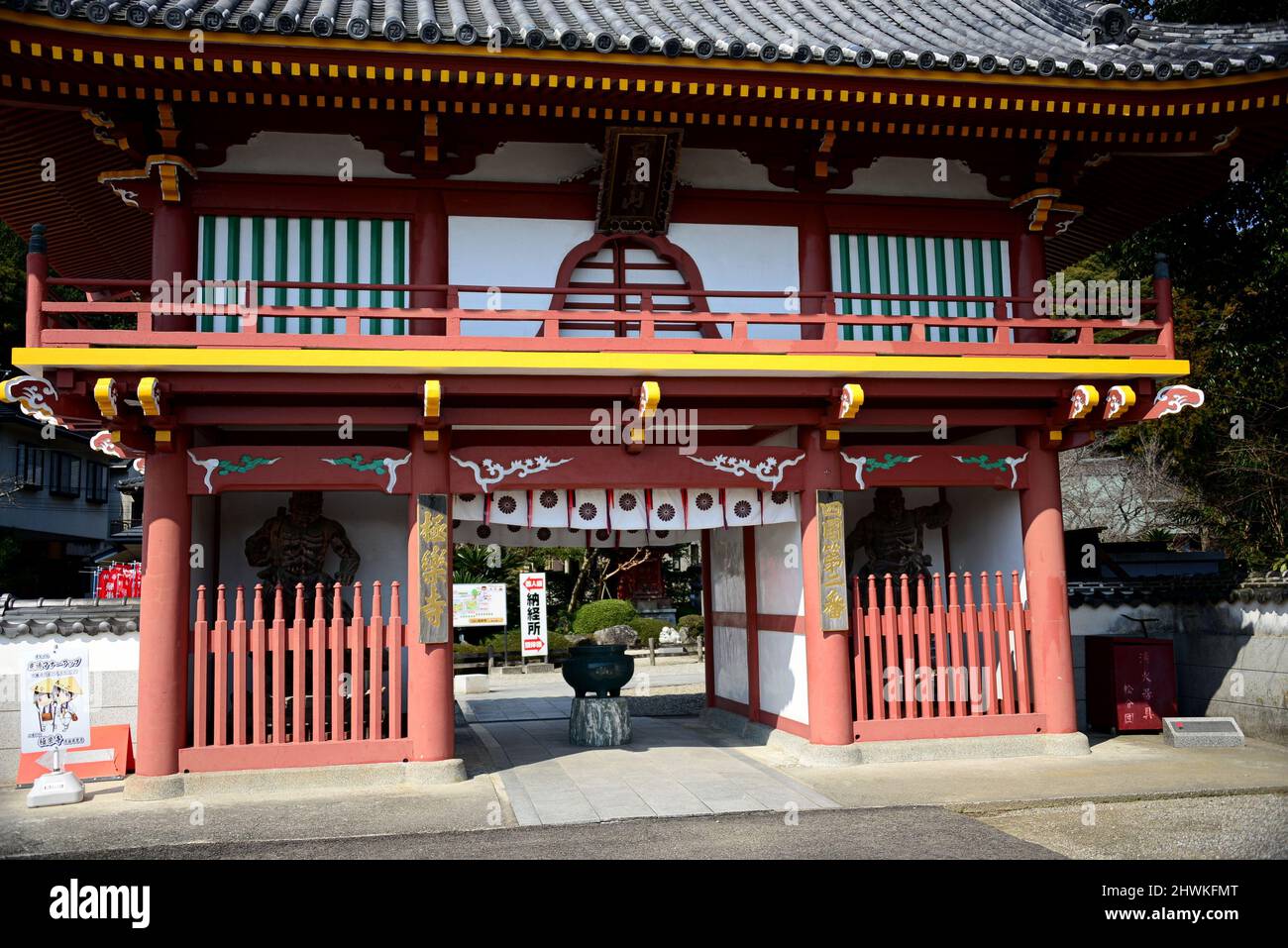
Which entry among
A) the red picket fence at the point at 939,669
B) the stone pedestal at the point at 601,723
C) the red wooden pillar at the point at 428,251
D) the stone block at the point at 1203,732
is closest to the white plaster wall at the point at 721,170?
the red wooden pillar at the point at 428,251

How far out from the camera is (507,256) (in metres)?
11.0

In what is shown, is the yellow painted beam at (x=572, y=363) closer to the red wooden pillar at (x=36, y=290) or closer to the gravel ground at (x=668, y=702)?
the red wooden pillar at (x=36, y=290)

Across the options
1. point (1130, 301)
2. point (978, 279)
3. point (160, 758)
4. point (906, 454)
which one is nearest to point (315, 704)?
point (160, 758)

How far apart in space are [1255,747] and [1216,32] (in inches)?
308

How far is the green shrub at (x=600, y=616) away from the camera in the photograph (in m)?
28.2

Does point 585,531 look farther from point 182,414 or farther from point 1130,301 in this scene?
point 1130,301

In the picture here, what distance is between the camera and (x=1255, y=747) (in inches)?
444

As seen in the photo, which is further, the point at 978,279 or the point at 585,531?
the point at 585,531

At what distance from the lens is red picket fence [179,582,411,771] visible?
957 cm

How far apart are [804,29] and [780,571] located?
6.13 meters

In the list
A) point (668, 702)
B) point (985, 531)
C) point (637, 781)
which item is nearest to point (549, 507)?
point (637, 781)

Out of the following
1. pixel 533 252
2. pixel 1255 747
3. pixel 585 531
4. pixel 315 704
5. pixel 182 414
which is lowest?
pixel 1255 747

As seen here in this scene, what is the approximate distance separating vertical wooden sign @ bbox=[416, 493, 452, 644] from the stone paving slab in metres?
1.62

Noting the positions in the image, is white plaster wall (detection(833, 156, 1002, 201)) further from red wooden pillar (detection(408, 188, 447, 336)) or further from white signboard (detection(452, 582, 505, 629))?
white signboard (detection(452, 582, 505, 629))
